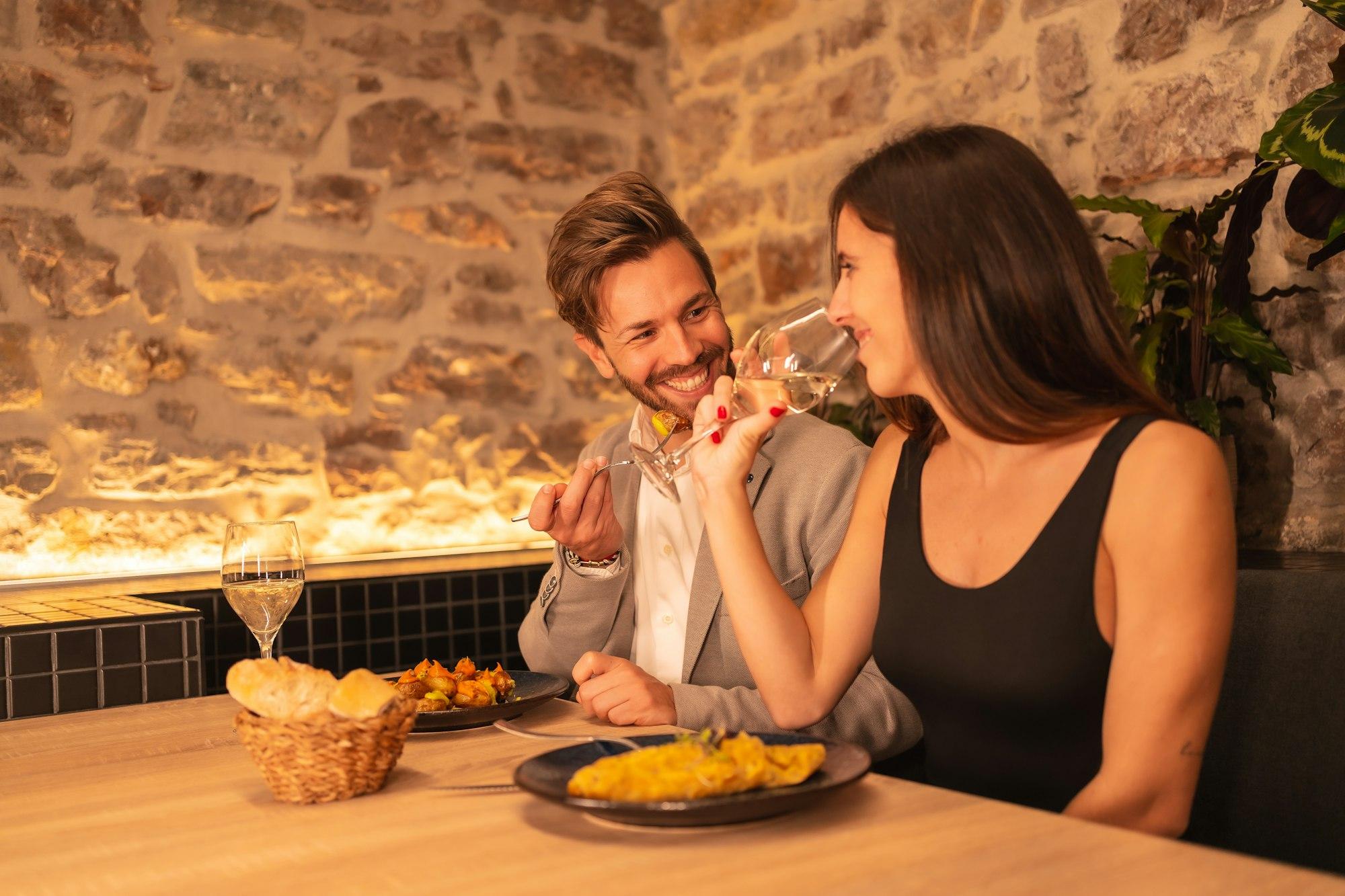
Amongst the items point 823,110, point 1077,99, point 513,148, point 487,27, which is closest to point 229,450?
point 513,148

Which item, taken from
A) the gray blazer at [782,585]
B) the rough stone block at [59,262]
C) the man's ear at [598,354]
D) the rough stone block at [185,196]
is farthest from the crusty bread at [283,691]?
the rough stone block at [185,196]

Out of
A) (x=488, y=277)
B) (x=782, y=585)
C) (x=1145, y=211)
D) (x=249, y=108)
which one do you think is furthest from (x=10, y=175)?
(x=1145, y=211)

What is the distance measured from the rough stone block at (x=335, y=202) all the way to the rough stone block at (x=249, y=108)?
10 cm

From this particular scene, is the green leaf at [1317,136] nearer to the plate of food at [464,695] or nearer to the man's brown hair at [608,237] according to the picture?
the man's brown hair at [608,237]

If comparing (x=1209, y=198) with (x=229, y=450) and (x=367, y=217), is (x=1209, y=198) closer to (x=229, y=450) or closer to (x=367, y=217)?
(x=367, y=217)

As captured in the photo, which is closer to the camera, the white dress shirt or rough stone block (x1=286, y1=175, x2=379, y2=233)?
the white dress shirt

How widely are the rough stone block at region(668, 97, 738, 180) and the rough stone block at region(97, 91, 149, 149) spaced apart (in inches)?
65.8

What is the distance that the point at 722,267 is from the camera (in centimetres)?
403

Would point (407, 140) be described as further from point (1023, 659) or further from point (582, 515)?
point (1023, 659)

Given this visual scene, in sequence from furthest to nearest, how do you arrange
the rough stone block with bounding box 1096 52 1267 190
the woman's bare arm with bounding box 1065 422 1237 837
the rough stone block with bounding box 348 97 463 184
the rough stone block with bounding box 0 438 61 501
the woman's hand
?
the rough stone block with bounding box 348 97 463 184 → the rough stone block with bounding box 0 438 61 501 → the rough stone block with bounding box 1096 52 1267 190 → the woman's hand → the woman's bare arm with bounding box 1065 422 1237 837

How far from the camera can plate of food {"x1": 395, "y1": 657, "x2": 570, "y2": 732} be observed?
4.61 ft

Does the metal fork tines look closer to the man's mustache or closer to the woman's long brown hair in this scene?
the woman's long brown hair


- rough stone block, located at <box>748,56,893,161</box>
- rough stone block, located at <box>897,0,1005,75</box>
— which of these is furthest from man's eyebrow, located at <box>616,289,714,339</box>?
rough stone block, located at <box>748,56,893,161</box>

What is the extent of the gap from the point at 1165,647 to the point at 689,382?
1033 millimetres
